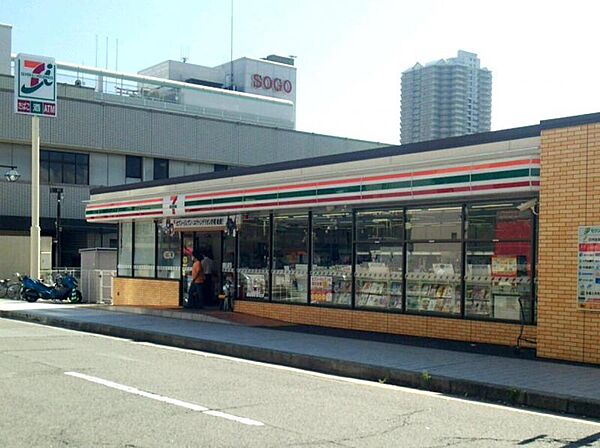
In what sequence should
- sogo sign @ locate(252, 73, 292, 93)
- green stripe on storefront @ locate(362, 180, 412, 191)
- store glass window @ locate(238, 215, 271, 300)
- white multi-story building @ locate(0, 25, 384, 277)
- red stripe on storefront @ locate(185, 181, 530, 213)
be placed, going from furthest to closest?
sogo sign @ locate(252, 73, 292, 93), white multi-story building @ locate(0, 25, 384, 277), store glass window @ locate(238, 215, 271, 300), green stripe on storefront @ locate(362, 180, 412, 191), red stripe on storefront @ locate(185, 181, 530, 213)

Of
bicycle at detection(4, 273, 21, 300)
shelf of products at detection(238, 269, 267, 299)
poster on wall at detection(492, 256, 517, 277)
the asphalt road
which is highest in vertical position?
poster on wall at detection(492, 256, 517, 277)

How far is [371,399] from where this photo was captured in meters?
9.64

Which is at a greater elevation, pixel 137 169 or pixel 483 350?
pixel 137 169

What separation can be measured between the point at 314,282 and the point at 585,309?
720cm

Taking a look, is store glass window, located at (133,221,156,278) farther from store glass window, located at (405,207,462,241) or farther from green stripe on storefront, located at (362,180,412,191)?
store glass window, located at (405,207,462,241)

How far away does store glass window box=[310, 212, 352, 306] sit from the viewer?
16703 mm

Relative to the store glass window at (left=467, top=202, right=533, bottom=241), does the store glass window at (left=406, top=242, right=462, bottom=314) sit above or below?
below

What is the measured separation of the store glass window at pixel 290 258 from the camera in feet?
58.6

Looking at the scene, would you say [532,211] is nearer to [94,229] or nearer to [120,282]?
[120,282]

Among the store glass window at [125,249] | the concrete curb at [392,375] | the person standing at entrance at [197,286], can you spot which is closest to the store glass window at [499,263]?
the concrete curb at [392,375]

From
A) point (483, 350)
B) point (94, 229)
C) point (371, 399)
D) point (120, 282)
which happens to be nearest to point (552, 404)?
point (371, 399)

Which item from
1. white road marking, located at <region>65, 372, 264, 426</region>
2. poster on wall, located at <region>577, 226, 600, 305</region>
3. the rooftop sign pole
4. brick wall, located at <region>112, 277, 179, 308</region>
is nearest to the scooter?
the rooftop sign pole

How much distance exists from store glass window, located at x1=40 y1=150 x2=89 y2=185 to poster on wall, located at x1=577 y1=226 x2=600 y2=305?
3383 centimetres

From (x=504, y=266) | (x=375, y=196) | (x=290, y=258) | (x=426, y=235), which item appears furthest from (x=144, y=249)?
(x=504, y=266)
